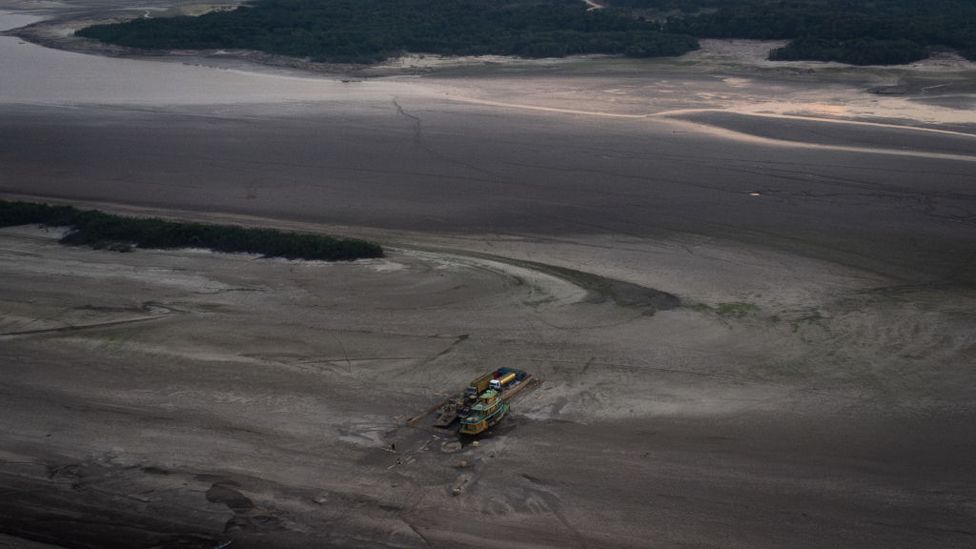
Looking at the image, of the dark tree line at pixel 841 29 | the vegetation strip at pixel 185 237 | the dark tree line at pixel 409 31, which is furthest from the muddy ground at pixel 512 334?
the dark tree line at pixel 409 31

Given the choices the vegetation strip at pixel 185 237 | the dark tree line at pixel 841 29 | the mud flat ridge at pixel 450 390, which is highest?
the dark tree line at pixel 841 29

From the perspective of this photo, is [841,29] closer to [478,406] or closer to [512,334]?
[512,334]

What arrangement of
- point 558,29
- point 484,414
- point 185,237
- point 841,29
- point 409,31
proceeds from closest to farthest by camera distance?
point 484,414 → point 185,237 → point 841,29 → point 409,31 → point 558,29

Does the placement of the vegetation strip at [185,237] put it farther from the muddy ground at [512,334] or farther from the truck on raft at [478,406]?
the truck on raft at [478,406]

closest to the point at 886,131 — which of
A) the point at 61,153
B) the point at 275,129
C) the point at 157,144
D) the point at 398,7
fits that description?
the point at 275,129

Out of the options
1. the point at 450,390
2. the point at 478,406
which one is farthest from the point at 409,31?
the point at 478,406

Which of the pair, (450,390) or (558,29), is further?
(558,29)
